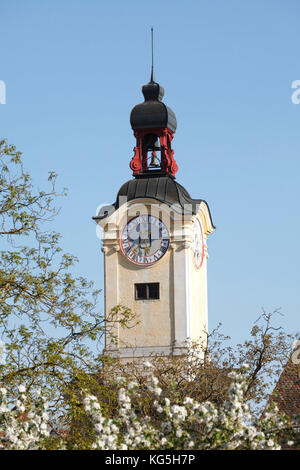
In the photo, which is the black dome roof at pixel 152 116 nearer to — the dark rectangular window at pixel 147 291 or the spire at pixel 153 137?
the spire at pixel 153 137

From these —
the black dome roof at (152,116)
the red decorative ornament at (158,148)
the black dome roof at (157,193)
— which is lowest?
the black dome roof at (157,193)

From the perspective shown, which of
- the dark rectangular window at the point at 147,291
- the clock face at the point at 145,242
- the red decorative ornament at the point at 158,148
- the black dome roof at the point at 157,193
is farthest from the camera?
the red decorative ornament at the point at 158,148

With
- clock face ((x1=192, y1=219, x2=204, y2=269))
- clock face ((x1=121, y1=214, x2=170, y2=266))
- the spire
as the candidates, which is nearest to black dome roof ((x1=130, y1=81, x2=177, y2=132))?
the spire

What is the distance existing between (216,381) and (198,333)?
44.9 ft

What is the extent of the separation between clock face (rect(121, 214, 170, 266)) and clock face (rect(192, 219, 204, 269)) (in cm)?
141

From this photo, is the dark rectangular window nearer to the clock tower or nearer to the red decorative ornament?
the clock tower

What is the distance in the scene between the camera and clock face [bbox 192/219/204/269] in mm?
48812

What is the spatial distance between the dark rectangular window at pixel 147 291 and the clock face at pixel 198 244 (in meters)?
2.32

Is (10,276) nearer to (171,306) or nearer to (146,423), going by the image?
(146,423)

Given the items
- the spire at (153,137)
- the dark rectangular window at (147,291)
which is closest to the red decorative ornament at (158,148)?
the spire at (153,137)

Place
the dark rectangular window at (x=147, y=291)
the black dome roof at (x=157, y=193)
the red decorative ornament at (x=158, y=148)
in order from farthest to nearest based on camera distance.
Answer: the red decorative ornament at (x=158, y=148), the dark rectangular window at (x=147, y=291), the black dome roof at (x=157, y=193)

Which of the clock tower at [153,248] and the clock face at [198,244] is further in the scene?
the clock face at [198,244]

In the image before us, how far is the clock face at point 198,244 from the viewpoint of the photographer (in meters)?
48.8
